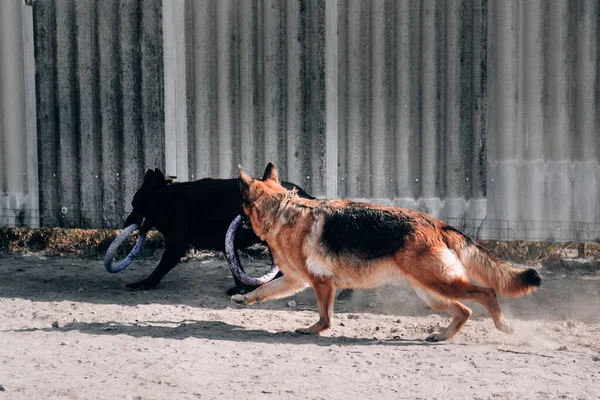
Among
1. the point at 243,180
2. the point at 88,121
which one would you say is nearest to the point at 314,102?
the point at 243,180

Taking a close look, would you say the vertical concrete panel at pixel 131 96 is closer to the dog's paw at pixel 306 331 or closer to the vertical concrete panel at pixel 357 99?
the vertical concrete panel at pixel 357 99

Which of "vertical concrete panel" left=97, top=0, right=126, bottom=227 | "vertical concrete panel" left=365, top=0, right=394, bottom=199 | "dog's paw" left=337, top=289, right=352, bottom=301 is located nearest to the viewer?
"dog's paw" left=337, top=289, right=352, bottom=301

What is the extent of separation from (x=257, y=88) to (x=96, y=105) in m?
2.08

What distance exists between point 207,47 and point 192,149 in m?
1.26

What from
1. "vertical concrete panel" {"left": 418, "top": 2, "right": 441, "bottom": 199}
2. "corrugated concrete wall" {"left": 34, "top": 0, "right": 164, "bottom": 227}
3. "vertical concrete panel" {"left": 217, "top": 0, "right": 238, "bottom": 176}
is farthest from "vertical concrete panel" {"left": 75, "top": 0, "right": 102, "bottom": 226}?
"vertical concrete panel" {"left": 418, "top": 2, "right": 441, "bottom": 199}

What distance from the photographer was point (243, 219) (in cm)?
769

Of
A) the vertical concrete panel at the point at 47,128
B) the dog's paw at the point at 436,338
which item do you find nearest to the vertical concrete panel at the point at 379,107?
the dog's paw at the point at 436,338

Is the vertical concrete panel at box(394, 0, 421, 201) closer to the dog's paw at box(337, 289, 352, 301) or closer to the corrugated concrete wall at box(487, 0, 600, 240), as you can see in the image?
the corrugated concrete wall at box(487, 0, 600, 240)

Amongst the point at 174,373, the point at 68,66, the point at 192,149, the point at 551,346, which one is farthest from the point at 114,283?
the point at 551,346

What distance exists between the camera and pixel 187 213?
9188mm

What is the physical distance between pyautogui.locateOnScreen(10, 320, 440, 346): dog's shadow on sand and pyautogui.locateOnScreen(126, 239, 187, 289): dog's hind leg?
1.58 m

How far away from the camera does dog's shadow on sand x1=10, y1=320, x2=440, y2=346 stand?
7043 millimetres

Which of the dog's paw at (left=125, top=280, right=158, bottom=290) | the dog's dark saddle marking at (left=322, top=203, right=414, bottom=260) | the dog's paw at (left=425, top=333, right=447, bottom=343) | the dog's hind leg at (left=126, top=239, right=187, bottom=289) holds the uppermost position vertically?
the dog's dark saddle marking at (left=322, top=203, right=414, bottom=260)

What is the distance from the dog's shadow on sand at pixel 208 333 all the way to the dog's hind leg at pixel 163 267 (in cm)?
158
